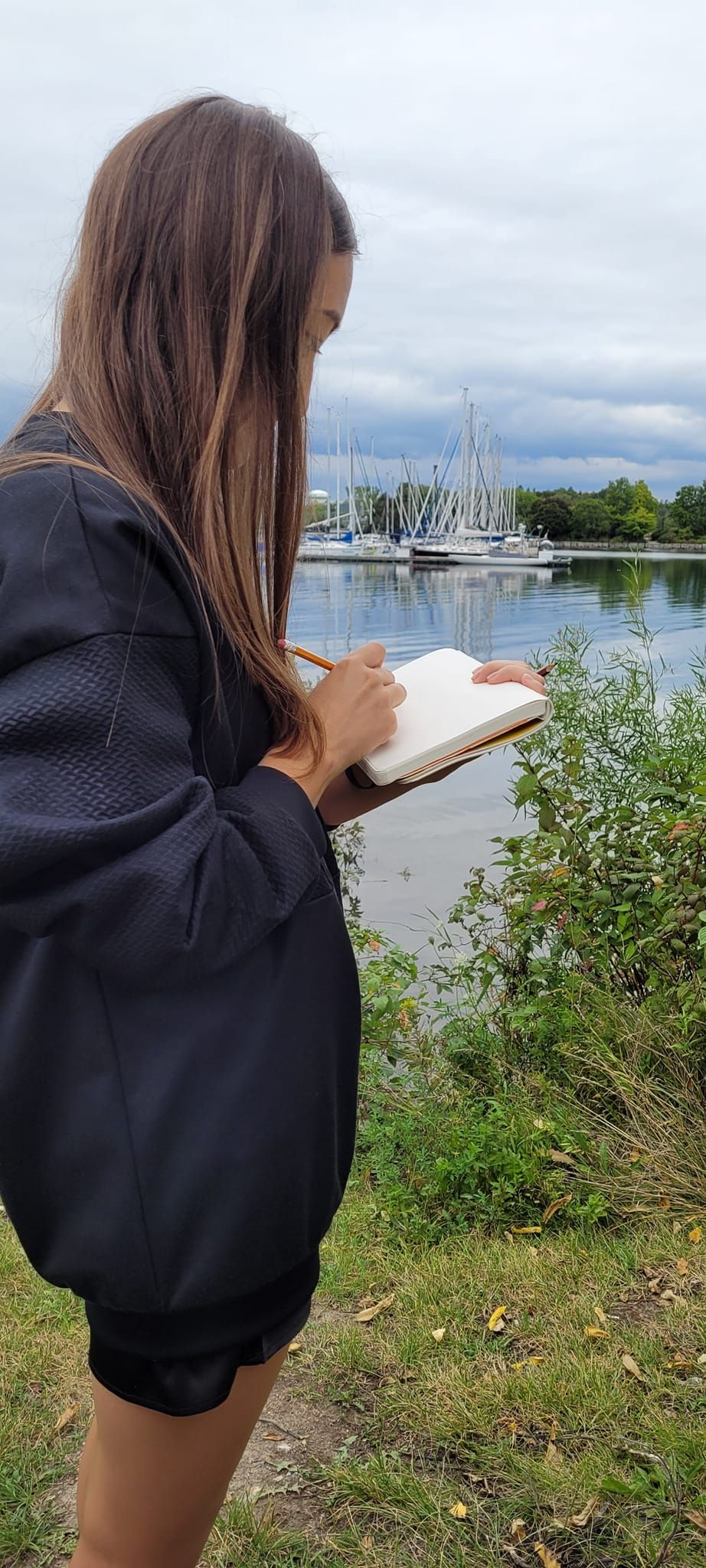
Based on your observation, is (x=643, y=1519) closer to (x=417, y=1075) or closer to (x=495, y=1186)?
(x=495, y=1186)

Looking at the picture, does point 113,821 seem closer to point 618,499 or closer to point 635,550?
point 635,550

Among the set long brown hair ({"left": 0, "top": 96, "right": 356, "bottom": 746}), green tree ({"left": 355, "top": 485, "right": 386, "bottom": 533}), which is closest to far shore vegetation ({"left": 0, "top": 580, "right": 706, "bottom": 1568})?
long brown hair ({"left": 0, "top": 96, "right": 356, "bottom": 746})

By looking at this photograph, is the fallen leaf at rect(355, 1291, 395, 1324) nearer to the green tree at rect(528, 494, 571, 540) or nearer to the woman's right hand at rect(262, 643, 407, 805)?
the woman's right hand at rect(262, 643, 407, 805)

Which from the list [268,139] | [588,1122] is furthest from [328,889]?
[588,1122]

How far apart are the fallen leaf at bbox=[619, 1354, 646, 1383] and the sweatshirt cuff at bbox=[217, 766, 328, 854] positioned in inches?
64.9

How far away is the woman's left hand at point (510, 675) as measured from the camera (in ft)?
5.27

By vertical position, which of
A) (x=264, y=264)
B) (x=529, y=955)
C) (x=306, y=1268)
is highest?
(x=264, y=264)

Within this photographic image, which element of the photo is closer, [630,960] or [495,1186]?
[495,1186]

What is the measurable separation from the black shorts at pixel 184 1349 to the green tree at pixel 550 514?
54.0 m

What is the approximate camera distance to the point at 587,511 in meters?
49.1

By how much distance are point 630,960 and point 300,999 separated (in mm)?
2352

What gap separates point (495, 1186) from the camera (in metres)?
2.91

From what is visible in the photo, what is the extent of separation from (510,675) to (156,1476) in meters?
1.08

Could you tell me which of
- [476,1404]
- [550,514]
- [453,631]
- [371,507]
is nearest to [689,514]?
[453,631]
